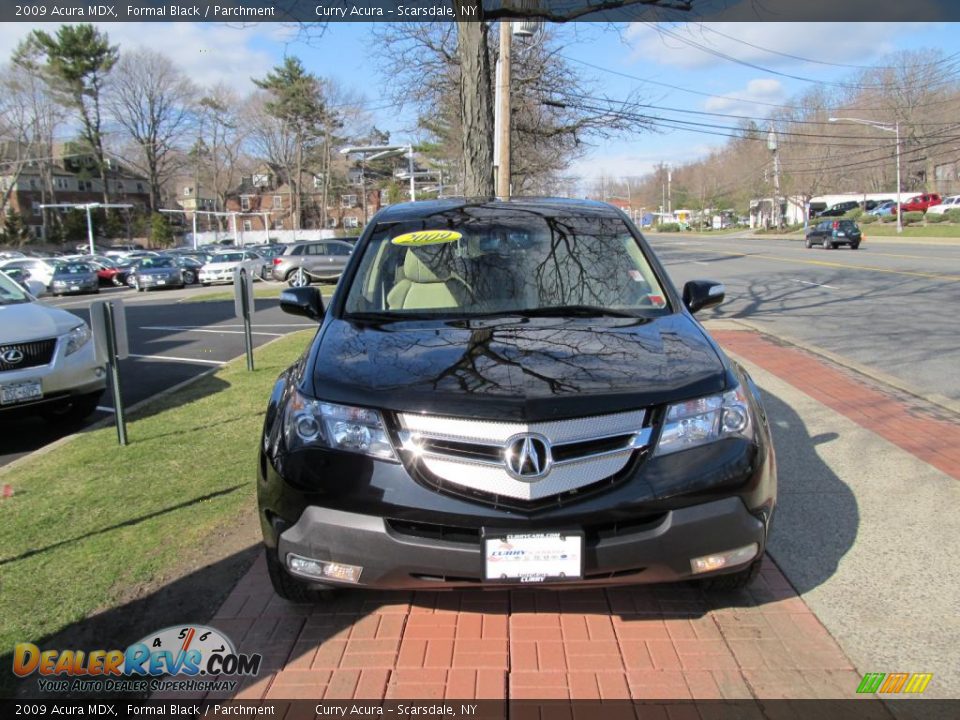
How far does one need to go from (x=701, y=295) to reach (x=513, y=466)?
6.62 feet

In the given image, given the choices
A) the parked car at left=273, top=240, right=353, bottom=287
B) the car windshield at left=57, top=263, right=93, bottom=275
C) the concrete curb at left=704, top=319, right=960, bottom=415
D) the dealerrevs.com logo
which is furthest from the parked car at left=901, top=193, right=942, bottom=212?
the dealerrevs.com logo

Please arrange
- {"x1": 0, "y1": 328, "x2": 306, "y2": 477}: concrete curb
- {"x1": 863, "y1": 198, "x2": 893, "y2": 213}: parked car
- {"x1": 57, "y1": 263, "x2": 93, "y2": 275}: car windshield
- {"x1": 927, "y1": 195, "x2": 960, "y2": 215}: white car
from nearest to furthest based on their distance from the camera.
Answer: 1. {"x1": 0, "y1": 328, "x2": 306, "y2": 477}: concrete curb
2. {"x1": 57, "y1": 263, "x2": 93, "y2": 275}: car windshield
3. {"x1": 927, "y1": 195, "x2": 960, "y2": 215}: white car
4. {"x1": 863, "y1": 198, "x2": 893, "y2": 213}: parked car

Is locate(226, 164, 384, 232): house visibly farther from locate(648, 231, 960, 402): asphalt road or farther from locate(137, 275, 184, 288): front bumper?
locate(648, 231, 960, 402): asphalt road

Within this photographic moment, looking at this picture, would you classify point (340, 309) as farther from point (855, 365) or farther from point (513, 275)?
point (855, 365)

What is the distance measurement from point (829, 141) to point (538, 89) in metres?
61.7

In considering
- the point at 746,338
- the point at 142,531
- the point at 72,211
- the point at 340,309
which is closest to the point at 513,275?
the point at 340,309

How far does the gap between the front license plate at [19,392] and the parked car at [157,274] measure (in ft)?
93.6

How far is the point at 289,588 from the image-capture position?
9.75ft

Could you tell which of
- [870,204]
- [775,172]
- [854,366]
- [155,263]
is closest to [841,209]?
[870,204]

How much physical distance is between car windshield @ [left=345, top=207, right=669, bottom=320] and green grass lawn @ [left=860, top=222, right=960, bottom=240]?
144 feet

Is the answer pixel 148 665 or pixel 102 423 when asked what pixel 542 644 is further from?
pixel 102 423

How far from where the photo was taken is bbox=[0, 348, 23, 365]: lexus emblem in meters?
5.67

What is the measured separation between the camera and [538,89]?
842 inches

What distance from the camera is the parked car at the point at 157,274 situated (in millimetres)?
31984
